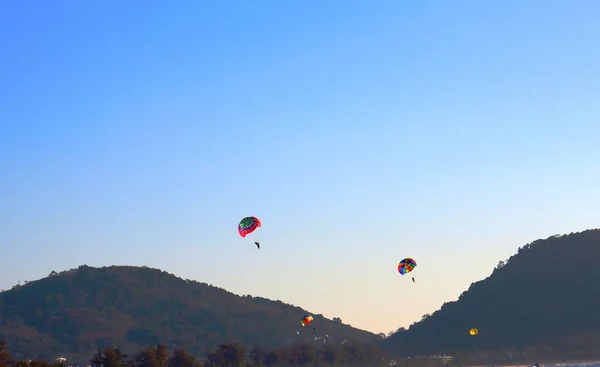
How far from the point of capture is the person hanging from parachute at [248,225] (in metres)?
114

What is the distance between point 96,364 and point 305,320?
5519cm

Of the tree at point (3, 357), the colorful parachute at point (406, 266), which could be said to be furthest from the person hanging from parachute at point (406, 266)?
the tree at point (3, 357)

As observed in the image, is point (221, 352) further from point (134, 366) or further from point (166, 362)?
point (134, 366)

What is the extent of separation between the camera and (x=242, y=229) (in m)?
115

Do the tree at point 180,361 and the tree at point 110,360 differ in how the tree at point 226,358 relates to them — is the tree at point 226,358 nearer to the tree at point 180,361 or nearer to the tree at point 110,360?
the tree at point 180,361

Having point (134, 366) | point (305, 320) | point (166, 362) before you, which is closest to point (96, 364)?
point (134, 366)

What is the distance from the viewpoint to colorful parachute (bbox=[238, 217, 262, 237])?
11400cm

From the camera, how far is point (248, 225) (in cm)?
11700

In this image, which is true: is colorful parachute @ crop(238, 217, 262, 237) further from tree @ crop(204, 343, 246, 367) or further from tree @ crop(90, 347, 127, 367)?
tree @ crop(204, 343, 246, 367)

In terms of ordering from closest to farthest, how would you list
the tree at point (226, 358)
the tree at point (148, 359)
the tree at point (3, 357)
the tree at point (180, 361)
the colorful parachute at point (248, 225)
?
the tree at point (3, 357) < the colorful parachute at point (248, 225) < the tree at point (148, 359) < the tree at point (180, 361) < the tree at point (226, 358)

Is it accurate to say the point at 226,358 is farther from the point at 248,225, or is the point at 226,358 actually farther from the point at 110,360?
the point at 248,225

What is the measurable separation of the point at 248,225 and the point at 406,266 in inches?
1618

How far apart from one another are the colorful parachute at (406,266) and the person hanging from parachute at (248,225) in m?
35.9

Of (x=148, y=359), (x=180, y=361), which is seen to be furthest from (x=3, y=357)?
(x=180, y=361)
